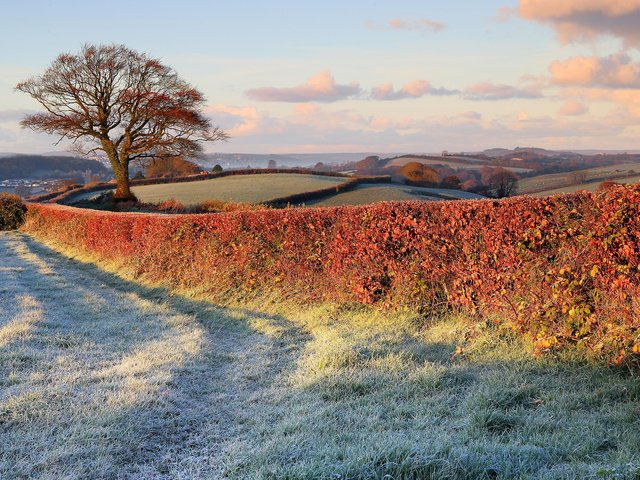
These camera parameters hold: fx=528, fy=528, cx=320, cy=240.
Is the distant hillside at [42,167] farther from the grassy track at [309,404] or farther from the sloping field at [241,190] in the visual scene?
the grassy track at [309,404]

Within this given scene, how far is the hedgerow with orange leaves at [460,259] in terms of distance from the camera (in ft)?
20.1

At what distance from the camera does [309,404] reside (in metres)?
5.16

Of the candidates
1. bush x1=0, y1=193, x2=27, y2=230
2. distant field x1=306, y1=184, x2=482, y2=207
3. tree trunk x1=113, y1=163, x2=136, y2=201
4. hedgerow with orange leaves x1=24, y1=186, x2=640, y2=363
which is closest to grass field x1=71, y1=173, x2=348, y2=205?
tree trunk x1=113, y1=163, x2=136, y2=201

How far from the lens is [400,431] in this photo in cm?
441

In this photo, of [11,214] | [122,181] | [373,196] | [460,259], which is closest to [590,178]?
[373,196]

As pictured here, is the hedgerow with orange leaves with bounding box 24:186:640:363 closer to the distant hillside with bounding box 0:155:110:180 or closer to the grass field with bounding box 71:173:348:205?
the grass field with bounding box 71:173:348:205

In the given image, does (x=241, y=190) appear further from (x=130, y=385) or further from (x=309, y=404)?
(x=309, y=404)

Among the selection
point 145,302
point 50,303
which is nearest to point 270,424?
point 145,302

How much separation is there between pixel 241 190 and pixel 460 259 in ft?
106

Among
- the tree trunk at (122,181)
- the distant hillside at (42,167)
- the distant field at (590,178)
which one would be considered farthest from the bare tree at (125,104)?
the distant hillside at (42,167)

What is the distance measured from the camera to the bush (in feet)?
113

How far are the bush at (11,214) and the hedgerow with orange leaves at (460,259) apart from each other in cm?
2678

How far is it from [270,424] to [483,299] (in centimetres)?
390

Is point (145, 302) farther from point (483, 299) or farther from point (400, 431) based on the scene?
point (400, 431)
